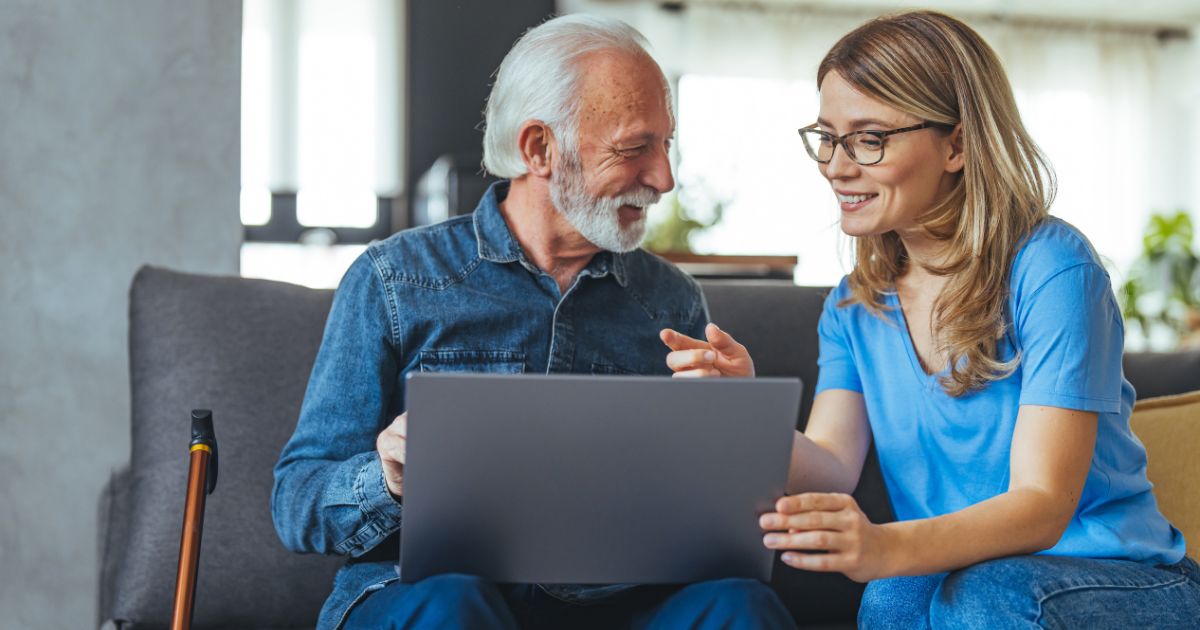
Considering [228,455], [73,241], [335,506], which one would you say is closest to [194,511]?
[335,506]

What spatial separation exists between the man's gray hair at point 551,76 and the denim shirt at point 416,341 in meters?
0.10

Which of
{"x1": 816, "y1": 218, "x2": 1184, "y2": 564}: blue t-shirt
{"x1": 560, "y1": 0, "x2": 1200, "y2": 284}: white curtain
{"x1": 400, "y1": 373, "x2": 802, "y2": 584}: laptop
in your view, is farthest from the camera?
{"x1": 560, "y1": 0, "x2": 1200, "y2": 284}: white curtain

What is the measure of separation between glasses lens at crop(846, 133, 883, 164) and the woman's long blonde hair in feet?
0.15

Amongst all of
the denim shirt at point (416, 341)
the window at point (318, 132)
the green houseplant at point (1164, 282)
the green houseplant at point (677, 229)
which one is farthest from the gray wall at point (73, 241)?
the green houseplant at point (1164, 282)

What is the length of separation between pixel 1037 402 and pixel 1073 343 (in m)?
0.07

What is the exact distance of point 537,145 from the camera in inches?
60.3

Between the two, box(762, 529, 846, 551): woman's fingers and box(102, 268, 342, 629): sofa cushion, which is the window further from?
box(762, 529, 846, 551): woman's fingers

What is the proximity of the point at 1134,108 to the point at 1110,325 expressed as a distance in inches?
248

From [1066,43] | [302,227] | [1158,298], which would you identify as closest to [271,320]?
[302,227]

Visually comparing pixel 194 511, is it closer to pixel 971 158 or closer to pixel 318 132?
pixel 971 158

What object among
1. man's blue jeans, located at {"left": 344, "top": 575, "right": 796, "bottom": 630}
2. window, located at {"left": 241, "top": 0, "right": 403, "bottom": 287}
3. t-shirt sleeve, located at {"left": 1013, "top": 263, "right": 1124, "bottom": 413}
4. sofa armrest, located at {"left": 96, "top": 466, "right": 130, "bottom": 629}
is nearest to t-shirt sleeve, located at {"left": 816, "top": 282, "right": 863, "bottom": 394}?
t-shirt sleeve, located at {"left": 1013, "top": 263, "right": 1124, "bottom": 413}

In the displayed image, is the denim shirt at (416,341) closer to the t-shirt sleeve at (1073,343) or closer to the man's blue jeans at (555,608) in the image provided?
the man's blue jeans at (555,608)

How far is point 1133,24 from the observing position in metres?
6.81

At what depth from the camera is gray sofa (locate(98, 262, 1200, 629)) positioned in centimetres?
161
